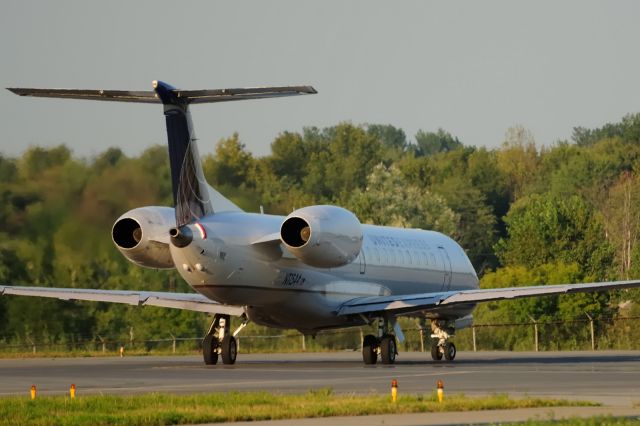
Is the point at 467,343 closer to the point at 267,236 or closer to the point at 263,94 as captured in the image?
the point at 267,236

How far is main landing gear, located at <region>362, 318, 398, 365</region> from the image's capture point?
3578 centimetres

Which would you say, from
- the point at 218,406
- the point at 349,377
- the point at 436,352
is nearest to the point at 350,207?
the point at 436,352

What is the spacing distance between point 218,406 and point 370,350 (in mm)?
15797

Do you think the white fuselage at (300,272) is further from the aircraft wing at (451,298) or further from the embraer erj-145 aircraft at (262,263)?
→ the aircraft wing at (451,298)

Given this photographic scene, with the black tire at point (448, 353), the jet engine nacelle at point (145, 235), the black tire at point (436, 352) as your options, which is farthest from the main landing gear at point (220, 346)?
the black tire at point (448, 353)

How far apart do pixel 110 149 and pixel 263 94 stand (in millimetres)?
13743

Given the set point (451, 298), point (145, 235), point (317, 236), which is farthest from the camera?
point (451, 298)

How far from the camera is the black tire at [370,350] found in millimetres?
35875

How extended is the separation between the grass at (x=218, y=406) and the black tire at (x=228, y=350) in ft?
43.3

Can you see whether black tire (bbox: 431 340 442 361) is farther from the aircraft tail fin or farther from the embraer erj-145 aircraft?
the aircraft tail fin

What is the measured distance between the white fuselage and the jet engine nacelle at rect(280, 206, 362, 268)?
1.48 m

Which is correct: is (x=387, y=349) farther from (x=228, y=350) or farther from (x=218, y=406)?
(x=218, y=406)

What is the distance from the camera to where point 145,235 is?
32.9 metres

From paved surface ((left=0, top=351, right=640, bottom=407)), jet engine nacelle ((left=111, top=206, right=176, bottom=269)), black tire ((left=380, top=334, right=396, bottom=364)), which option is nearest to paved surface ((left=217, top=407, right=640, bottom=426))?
paved surface ((left=0, top=351, right=640, bottom=407))
